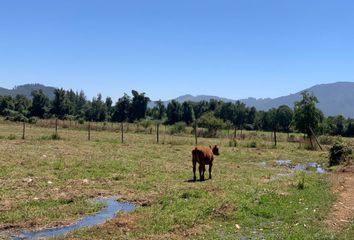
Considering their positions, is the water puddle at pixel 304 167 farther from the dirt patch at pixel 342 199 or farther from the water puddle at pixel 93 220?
the water puddle at pixel 93 220

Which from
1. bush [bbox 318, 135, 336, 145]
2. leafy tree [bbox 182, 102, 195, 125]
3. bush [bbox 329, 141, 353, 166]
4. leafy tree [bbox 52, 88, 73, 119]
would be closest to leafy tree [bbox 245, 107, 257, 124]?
leafy tree [bbox 182, 102, 195, 125]

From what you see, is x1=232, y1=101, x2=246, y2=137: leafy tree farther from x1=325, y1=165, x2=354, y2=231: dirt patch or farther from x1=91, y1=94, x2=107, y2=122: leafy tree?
x1=325, y1=165, x2=354, y2=231: dirt patch

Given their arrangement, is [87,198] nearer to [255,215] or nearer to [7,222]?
[7,222]

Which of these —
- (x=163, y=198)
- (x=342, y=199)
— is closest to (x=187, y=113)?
(x=342, y=199)

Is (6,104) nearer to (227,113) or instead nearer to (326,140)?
(227,113)

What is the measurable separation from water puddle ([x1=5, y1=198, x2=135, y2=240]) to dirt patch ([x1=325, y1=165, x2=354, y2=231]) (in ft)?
21.8

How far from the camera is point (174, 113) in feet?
405

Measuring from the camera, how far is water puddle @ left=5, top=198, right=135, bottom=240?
1127cm

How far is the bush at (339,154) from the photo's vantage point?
3036 centimetres

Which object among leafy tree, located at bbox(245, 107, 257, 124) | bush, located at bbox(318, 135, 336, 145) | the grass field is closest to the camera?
the grass field

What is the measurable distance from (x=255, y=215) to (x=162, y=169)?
1019cm

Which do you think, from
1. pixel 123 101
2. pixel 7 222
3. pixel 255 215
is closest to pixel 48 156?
pixel 7 222

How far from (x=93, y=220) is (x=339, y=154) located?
73.8 ft

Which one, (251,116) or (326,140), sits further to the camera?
(251,116)
